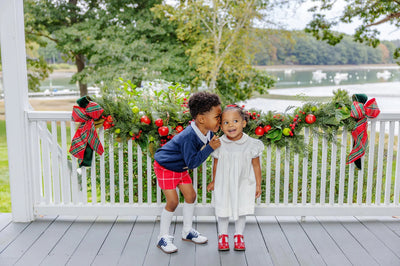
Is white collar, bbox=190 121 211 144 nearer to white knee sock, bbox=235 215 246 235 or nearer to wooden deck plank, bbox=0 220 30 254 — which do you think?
white knee sock, bbox=235 215 246 235

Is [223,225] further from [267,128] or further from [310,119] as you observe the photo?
[310,119]

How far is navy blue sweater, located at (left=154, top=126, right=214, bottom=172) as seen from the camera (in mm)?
2354

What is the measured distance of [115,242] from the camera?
8.74 ft

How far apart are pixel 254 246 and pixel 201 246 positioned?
0.33m

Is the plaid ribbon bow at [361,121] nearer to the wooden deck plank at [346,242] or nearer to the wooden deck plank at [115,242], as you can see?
the wooden deck plank at [346,242]

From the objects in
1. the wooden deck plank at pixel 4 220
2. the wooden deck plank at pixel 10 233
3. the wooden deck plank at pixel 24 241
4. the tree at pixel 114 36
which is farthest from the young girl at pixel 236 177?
the tree at pixel 114 36

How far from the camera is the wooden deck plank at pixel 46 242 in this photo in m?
2.41

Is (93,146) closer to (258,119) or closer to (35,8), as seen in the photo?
(258,119)

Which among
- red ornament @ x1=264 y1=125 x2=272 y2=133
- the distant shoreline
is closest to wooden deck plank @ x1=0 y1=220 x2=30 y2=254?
red ornament @ x1=264 y1=125 x2=272 y2=133

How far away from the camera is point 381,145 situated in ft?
9.48

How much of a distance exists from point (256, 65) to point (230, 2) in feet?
5.90

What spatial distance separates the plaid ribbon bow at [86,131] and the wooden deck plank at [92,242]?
1.60ft

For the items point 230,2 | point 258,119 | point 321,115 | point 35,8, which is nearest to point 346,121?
point 321,115

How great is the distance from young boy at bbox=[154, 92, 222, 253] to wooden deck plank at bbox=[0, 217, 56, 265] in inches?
32.5
